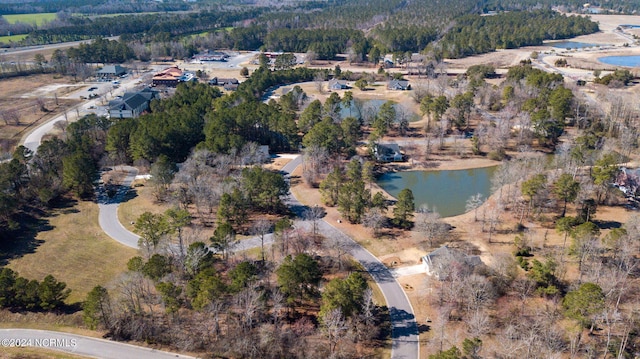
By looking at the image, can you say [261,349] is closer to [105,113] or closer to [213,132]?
[213,132]

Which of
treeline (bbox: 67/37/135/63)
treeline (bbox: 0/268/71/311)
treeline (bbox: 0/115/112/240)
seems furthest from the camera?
treeline (bbox: 67/37/135/63)

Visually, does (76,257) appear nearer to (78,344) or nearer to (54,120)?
(78,344)

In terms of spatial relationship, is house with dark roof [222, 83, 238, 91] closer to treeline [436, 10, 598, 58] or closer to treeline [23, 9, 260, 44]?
treeline [436, 10, 598, 58]

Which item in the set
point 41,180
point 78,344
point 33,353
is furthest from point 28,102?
point 78,344

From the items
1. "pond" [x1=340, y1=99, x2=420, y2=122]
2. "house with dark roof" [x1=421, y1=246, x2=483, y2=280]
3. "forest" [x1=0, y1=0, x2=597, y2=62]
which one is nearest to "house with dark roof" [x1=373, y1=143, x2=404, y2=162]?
"pond" [x1=340, y1=99, x2=420, y2=122]

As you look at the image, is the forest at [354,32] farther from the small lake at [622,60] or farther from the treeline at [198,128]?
the treeline at [198,128]

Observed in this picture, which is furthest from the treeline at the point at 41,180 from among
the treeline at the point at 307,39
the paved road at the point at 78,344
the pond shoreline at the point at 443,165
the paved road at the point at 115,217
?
the treeline at the point at 307,39
